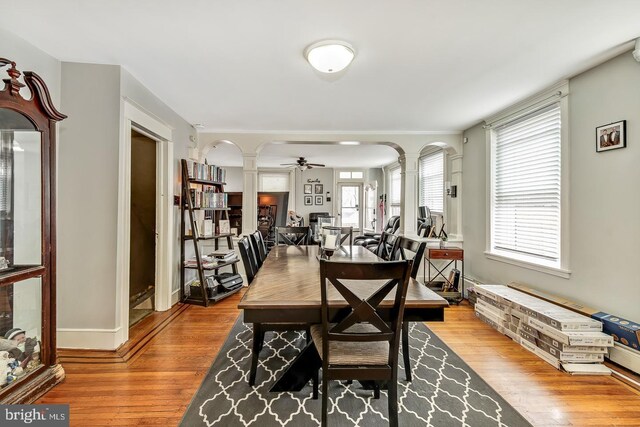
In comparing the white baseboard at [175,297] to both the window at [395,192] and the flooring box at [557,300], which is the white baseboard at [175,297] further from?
the window at [395,192]

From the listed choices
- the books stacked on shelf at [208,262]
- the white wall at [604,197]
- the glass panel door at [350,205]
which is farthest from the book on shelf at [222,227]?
the glass panel door at [350,205]

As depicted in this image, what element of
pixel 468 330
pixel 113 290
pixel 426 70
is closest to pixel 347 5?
pixel 426 70

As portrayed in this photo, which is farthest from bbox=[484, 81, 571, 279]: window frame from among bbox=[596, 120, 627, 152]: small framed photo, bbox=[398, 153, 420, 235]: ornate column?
bbox=[398, 153, 420, 235]: ornate column

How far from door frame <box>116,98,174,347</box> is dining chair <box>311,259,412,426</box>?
202 centimetres

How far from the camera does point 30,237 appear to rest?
6.19 feet

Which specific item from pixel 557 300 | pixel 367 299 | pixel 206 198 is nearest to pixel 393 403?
pixel 367 299

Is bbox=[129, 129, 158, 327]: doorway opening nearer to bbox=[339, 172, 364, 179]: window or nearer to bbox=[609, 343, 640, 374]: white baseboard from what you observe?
bbox=[609, 343, 640, 374]: white baseboard

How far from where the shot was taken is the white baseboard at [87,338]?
240cm

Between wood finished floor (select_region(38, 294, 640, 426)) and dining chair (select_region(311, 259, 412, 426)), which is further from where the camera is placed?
wood finished floor (select_region(38, 294, 640, 426))

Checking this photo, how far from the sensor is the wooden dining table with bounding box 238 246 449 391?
1452 mm

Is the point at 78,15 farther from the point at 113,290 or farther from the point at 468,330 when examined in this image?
the point at 468,330

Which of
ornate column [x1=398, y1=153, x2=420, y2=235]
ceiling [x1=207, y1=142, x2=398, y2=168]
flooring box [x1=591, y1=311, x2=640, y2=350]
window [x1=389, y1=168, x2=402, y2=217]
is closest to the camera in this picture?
flooring box [x1=591, y1=311, x2=640, y2=350]

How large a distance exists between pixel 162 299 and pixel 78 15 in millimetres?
2798

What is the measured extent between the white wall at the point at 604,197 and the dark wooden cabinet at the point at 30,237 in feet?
13.4
